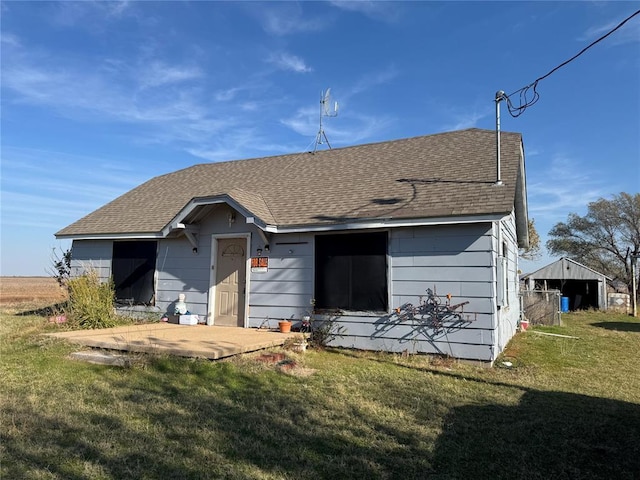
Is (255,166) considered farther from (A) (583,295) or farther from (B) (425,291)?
(A) (583,295)

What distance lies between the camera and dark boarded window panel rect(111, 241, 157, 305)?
37.7ft

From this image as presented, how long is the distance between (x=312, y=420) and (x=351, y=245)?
472 centimetres

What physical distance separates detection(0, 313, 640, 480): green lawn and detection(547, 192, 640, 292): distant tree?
3925cm

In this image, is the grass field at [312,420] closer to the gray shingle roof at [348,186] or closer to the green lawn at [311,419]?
the green lawn at [311,419]

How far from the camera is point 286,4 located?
1046 cm

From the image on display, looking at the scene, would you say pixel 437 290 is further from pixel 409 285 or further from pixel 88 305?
pixel 88 305

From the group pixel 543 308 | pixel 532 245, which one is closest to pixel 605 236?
pixel 532 245

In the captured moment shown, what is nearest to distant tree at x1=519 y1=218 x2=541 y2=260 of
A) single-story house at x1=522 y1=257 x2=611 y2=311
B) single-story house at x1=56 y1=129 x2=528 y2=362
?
single-story house at x1=522 y1=257 x2=611 y2=311

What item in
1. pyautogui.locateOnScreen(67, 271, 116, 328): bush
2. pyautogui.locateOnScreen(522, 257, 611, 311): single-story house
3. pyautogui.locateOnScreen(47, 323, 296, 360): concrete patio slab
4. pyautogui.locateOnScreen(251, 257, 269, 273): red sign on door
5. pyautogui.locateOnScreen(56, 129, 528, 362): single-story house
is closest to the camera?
pyautogui.locateOnScreen(47, 323, 296, 360): concrete patio slab

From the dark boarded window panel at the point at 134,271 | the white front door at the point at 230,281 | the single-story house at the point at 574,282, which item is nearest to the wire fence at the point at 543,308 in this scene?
the single-story house at the point at 574,282

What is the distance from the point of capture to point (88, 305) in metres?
9.65

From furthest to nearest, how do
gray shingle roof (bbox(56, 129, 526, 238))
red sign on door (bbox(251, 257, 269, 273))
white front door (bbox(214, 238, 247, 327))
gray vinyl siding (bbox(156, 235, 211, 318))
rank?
gray vinyl siding (bbox(156, 235, 211, 318)), white front door (bbox(214, 238, 247, 327)), red sign on door (bbox(251, 257, 269, 273)), gray shingle roof (bbox(56, 129, 526, 238))

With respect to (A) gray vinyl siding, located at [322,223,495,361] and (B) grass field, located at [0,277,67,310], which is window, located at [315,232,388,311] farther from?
(B) grass field, located at [0,277,67,310]

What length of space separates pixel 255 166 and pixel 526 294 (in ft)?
38.4
